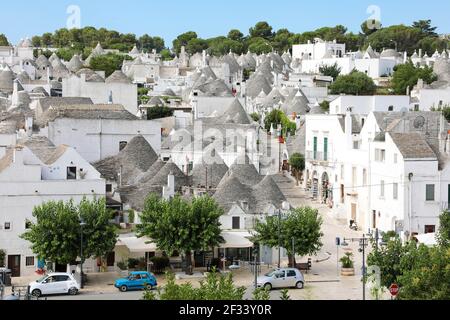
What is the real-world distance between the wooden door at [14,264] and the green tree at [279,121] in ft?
94.9

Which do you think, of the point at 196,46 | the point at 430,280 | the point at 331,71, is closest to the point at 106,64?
the point at 331,71

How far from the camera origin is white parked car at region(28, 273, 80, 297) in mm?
26564

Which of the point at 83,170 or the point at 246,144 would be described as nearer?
the point at 83,170

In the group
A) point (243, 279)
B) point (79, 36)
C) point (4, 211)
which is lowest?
point (243, 279)

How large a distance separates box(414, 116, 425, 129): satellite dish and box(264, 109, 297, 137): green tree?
1756 cm

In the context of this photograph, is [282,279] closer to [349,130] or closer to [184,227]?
[184,227]

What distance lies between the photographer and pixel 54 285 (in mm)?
26859

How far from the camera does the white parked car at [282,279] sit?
27250mm

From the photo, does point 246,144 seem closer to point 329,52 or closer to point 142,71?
point 142,71
